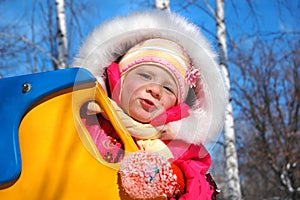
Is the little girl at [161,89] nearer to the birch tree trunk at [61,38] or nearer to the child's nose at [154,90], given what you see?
the child's nose at [154,90]

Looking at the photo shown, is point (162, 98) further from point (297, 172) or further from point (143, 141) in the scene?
point (297, 172)

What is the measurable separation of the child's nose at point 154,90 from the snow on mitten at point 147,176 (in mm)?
156

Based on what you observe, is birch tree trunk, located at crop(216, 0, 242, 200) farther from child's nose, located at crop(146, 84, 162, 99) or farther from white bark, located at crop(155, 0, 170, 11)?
child's nose, located at crop(146, 84, 162, 99)

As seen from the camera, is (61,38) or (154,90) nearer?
(154,90)

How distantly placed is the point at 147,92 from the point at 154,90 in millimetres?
19

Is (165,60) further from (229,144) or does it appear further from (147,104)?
(229,144)

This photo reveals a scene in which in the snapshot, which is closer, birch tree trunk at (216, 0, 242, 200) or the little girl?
the little girl

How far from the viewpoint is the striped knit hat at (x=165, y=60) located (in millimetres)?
1203

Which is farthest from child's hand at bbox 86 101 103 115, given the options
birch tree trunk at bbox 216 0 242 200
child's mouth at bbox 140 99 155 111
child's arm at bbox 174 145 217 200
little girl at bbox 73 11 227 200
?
birch tree trunk at bbox 216 0 242 200

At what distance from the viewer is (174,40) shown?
131cm

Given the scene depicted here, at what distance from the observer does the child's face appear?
3.80 feet

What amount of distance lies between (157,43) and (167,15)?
15 cm

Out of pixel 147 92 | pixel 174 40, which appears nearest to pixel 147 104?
pixel 147 92

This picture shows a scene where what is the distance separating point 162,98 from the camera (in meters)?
1.18
